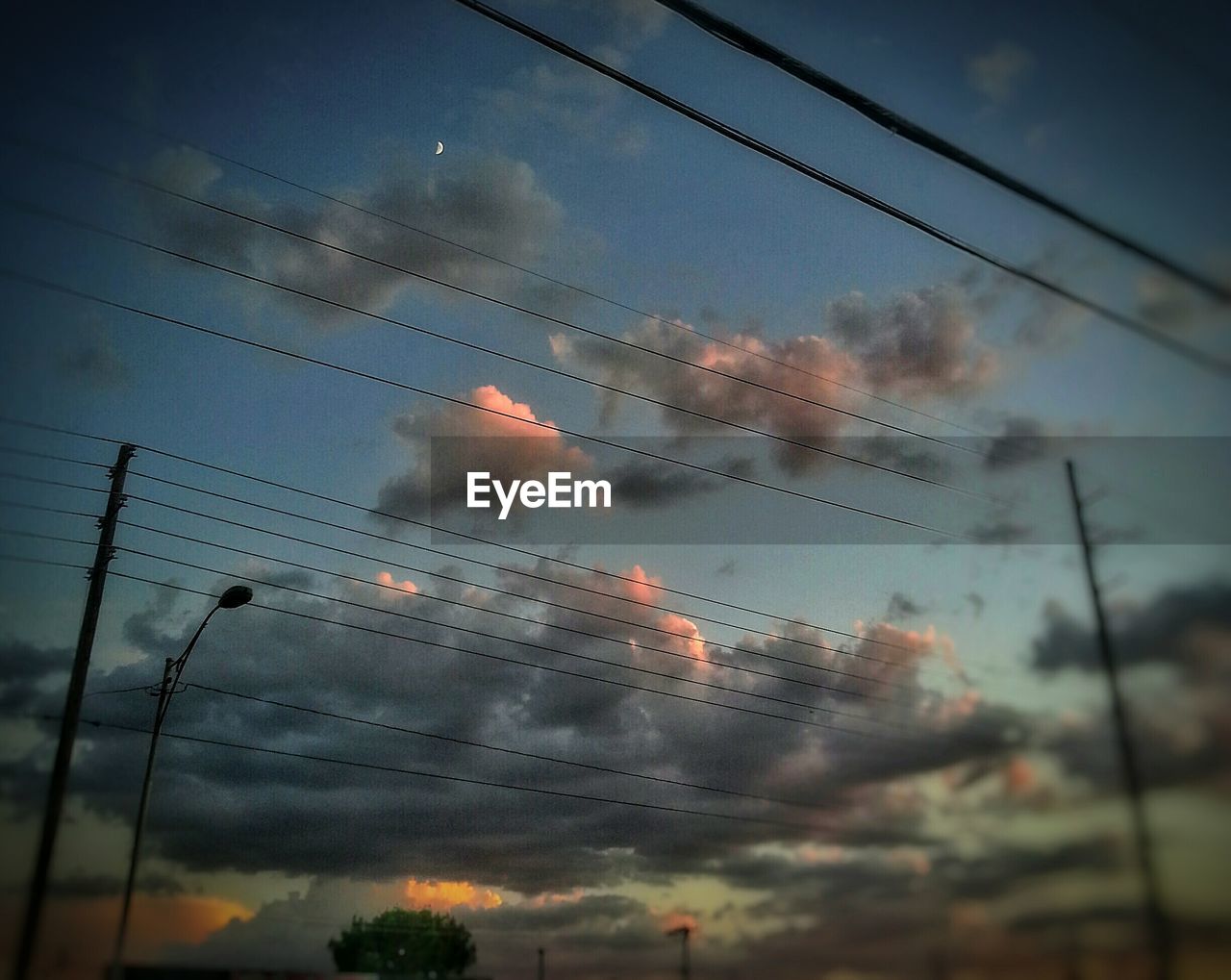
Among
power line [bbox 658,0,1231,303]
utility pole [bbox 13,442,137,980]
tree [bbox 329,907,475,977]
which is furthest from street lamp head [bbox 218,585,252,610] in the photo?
tree [bbox 329,907,475,977]

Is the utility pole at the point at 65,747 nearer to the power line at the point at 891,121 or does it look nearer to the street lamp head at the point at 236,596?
the street lamp head at the point at 236,596

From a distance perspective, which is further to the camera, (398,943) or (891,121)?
(398,943)

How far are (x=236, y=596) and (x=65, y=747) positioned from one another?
4393mm

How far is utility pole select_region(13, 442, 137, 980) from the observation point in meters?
11.4

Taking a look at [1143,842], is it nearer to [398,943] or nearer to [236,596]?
Answer: [236,596]

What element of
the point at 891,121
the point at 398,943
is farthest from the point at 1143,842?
the point at 398,943

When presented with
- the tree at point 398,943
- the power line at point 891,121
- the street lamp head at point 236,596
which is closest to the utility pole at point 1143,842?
the power line at point 891,121

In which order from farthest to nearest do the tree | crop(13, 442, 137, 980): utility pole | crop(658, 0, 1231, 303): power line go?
the tree, crop(13, 442, 137, 980): utility pole, crop(658, 0, 1231, 303): power line

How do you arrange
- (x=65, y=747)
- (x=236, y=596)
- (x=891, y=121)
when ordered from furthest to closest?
1. (x=236, y=596)
2. (x=65, y=747)
3. (x=891, y=121)

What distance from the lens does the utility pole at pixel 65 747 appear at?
11.4m

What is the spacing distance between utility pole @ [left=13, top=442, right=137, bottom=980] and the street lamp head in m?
2.35

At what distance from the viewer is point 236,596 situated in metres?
16.6

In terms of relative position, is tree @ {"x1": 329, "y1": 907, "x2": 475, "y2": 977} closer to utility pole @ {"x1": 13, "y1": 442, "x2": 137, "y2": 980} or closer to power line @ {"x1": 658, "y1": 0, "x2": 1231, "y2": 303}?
utility pole @ {"x1": 13, "y1": 442, "x2": 137, "y2": 980}

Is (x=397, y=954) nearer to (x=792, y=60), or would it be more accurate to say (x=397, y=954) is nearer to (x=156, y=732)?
(x=156, y=732)
